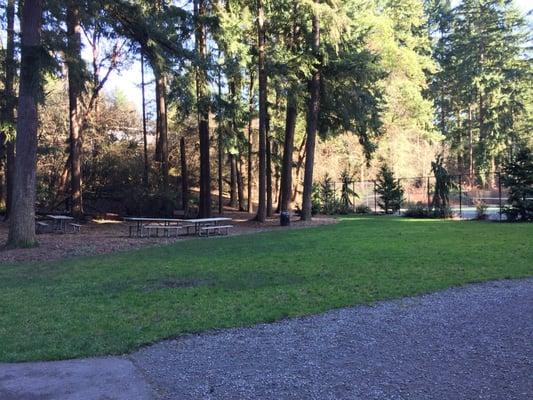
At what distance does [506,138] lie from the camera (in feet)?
185

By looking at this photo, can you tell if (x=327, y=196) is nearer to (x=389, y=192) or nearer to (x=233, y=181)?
(x=389, y=192)

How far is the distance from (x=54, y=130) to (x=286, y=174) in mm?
16814

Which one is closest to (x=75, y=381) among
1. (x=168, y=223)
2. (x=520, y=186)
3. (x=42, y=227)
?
(x=168, y=223)

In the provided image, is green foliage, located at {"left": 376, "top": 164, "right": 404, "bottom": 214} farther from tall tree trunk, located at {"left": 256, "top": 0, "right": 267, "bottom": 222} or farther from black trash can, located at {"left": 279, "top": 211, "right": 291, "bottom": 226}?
black trash can, located at {"left": 279, "top": 211, "right": 291, "bottom": 226}

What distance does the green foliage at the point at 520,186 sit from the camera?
23234 mm

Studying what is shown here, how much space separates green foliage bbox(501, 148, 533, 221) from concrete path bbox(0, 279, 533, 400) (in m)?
18.5

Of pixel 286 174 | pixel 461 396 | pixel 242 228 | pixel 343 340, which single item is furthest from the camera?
pixel 286 174

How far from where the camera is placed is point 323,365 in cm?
481

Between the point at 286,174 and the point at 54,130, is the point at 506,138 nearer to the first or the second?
the point at 286,174

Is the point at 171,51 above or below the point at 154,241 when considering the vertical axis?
above

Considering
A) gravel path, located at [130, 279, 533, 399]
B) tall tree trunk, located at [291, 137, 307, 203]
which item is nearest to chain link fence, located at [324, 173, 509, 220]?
tall tree trunk, located at [291, 137, 307, 203]

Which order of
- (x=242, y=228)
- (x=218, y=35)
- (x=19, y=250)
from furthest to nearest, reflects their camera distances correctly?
1. (x=242, y=228)
2. (x=218, y=35)
3. (x=19, y=250)

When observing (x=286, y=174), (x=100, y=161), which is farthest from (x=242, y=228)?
(x=100, y=161)

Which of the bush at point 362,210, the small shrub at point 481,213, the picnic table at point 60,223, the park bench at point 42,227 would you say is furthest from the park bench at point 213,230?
the bush at point 362,210
